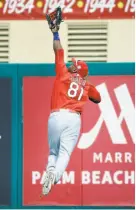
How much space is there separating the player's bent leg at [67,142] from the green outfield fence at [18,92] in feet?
6.63

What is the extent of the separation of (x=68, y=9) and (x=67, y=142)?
3348mm

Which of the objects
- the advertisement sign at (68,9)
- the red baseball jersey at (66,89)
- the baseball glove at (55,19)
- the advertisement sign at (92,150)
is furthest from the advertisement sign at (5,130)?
the baseball glove at (55,19)

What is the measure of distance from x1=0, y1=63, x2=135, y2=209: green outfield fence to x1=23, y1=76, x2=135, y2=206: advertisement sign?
0.23ft

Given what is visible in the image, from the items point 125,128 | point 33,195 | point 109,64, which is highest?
point 109,64

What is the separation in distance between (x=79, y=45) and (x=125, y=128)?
1.61 metres

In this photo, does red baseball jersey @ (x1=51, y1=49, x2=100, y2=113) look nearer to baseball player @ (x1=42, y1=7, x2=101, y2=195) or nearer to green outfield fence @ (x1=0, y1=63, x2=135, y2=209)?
baseball player @ (x1=42, y1=7, x2=101, y2=195)

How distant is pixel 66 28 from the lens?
13.4 m

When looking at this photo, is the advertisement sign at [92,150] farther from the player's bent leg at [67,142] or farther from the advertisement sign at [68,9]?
the player's bent leg at [67,142]

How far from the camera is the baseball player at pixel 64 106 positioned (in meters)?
10.6

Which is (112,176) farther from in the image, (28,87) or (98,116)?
(28,87)

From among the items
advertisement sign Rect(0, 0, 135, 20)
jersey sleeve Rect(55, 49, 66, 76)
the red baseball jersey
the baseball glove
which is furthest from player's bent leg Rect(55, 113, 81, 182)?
advertisement sign Rect(0, 0, 135, 20)

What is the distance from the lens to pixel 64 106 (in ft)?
35.2

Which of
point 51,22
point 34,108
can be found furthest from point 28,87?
point 51,22

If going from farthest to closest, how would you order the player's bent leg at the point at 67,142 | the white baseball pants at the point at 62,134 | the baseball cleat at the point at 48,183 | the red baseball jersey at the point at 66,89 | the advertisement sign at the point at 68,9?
the advertisement sign at the point at 68,9 → the red baseball jersey at the point at 66,89 → the white baseball pants at the point at 62,134 → the player's bent leg at the point at 67,142 → the baseball cleat at the point at 48,183
